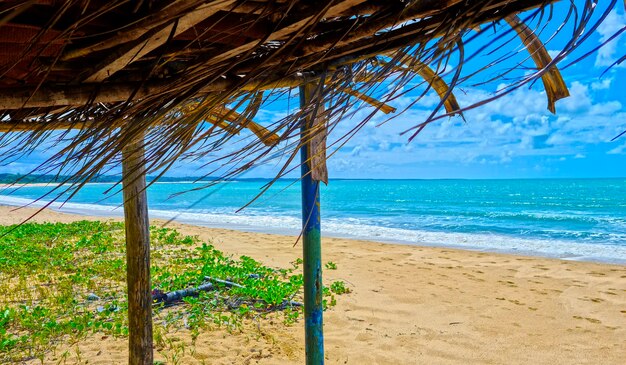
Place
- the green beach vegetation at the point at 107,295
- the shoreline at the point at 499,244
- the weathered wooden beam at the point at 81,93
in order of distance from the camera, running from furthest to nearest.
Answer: the shoreline at the point at 499,244 < the green beach vegetation at the point at 107,295 < the weathered wooden beam at the point at 81,93

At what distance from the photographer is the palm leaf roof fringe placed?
1.04m

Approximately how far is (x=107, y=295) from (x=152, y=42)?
596 centimetres

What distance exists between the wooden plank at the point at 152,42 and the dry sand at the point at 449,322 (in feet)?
7.26

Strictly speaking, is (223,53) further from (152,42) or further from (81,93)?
(81,93)

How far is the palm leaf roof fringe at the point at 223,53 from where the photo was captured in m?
1.04

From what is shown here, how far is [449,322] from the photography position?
5.84 m

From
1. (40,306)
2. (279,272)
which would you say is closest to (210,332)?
(40,306)

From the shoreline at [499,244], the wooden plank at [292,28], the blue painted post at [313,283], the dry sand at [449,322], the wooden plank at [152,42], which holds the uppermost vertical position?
the wooden plank at [292,28]

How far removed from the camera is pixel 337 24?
1.34m

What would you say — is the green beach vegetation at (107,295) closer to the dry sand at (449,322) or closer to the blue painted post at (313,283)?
the dry sand at (449,322)

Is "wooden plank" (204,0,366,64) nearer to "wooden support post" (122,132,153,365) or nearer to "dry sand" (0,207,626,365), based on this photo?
"wooden support post" (122,132,153,365)

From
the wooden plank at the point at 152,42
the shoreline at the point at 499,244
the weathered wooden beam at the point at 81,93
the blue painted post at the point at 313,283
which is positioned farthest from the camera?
the shoreline at the point at 499,244

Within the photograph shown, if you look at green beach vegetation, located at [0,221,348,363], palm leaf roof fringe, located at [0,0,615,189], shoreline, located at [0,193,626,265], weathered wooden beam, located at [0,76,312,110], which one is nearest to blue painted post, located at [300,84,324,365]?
palm leaf roof fringe, located at [0,0,615,189]

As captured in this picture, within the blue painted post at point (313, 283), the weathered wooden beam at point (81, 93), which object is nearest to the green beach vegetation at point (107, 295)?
the blue painted post at point (313, 283)
